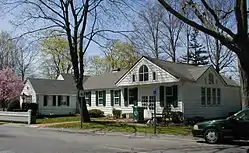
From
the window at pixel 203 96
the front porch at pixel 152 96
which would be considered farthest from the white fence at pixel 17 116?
the window at pixel 203 96

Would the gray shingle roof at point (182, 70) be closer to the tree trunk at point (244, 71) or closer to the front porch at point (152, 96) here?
the front porch at point (152, 96)

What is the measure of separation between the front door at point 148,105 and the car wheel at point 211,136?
15.5 m

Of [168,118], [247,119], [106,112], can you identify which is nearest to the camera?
[247,119]

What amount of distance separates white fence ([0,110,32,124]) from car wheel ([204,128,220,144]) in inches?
775

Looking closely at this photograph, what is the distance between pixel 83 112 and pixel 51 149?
16.1 m

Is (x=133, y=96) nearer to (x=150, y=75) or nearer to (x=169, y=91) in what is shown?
(x=150, y=75)

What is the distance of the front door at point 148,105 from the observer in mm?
32938

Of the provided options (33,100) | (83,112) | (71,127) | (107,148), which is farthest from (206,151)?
(33,100)

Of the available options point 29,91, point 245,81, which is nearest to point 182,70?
point 245,81

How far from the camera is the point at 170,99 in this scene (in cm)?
3134

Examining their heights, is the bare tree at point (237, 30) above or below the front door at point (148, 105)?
above

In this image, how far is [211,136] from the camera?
56.1 feet

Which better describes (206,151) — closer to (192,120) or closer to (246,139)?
(246,139)

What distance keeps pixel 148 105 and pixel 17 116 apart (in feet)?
40.5
